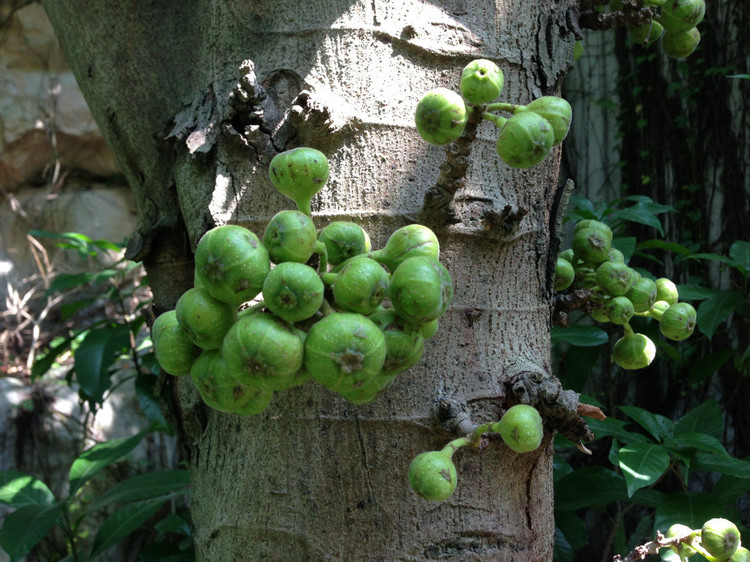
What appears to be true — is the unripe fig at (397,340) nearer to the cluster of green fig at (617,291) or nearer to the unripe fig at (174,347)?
the unripe fig at (174,347)

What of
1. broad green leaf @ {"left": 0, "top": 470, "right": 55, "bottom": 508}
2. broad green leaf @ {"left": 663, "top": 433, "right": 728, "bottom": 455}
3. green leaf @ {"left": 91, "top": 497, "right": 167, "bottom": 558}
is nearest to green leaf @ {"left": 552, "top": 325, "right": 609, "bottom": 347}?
broad green leaf @ {"left": 663, "top": 433, "right": 728, "bottom": 455}

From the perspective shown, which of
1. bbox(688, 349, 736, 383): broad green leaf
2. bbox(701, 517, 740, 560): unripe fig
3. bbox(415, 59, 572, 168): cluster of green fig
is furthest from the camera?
bbox(688, 349, 736, 383): broad green leaf

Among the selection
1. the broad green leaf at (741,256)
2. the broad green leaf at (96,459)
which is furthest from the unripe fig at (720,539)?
the broad green leaf at (96,459)

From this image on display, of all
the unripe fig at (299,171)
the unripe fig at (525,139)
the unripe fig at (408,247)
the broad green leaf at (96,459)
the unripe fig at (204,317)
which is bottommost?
the broad green leaf at (96,459)

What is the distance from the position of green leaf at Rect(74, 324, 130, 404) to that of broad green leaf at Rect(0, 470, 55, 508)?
28cm

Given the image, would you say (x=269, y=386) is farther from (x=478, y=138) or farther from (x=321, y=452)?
(x=478, y=138)

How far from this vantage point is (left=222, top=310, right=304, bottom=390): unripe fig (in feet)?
1.95

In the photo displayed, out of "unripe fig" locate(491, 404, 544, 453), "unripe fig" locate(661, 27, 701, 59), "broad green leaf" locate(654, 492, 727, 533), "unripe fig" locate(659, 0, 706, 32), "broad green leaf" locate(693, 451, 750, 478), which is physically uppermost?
"unripe fig" locate(659, 0, 706, 32)

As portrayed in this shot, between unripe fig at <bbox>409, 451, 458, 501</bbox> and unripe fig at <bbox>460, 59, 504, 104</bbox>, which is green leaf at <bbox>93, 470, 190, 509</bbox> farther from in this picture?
unripe fig at <bbox>460, 59, 504, 104</bbox>

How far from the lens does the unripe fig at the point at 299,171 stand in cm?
70

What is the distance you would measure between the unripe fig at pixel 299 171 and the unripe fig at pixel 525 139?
0.20 meters

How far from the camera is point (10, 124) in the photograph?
5.16 m

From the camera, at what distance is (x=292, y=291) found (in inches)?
23.5

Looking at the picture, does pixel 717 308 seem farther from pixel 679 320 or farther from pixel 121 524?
pixel 121 524
